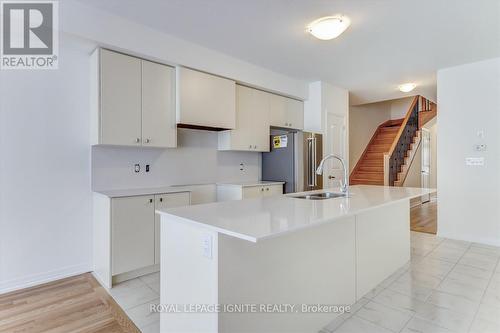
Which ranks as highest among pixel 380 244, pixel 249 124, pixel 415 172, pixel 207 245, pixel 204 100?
pixel 204 100

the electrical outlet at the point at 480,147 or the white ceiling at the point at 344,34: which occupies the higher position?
the white ceiling at the point at 344,34

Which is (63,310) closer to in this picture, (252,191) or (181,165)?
(181,165)

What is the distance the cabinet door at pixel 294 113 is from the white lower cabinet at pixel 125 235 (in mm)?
2447

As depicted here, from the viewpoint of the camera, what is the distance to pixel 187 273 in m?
1.52

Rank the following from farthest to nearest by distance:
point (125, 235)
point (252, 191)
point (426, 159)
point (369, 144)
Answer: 1. point (369, 144)
2. point (426, 159)
3. point (252, 191)
4. point (125, 235)

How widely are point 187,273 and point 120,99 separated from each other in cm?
201

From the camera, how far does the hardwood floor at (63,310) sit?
6.32ft

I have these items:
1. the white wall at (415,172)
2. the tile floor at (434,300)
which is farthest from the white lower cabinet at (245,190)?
the white wall at (415,172)

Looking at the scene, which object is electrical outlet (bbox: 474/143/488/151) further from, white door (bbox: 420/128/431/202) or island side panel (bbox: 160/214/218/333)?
island side panel (bbox: 160/214/218/333)

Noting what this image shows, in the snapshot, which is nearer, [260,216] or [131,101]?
[260,216]

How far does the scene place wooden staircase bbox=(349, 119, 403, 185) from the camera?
6898mm

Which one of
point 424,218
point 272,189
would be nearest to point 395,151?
point 424,218

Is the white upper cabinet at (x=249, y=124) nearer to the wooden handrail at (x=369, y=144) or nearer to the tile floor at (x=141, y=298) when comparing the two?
the tile floor at (x=141, y=298)

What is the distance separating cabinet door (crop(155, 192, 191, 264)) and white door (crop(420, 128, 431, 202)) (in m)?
6.85
